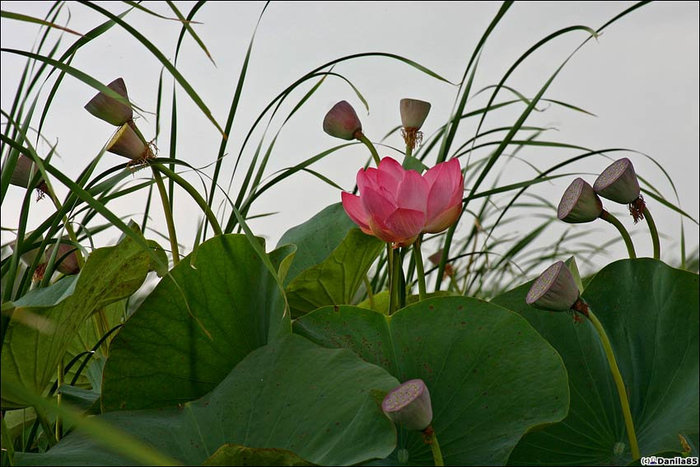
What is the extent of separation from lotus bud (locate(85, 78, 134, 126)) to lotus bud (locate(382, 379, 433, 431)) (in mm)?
324

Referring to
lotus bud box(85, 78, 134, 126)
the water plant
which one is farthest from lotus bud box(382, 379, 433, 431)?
lotus bud box(85, 78, 134, 126)

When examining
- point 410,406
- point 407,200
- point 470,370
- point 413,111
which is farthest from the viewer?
point 413,111

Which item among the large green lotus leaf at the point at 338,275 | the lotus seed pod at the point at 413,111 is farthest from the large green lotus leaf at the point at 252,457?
the lotus seed pod at the point at 413,111

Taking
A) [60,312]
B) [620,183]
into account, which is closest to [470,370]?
[620,183]

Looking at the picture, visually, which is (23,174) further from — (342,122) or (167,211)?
(342,122)

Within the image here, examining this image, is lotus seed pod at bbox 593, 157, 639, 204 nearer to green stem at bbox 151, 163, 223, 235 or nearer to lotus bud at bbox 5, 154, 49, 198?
green stem at bbox 151, 163, 223, 235

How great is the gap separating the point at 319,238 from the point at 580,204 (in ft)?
1.14

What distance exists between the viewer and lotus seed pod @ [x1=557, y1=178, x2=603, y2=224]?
0.57m

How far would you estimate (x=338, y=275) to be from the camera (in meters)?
0.75

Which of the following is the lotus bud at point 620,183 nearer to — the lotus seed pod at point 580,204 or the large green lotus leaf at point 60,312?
the lotus seed pod at point 580,204

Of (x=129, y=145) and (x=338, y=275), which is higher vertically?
(x=129, y=145)

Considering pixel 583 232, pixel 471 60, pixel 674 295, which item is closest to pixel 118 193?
pixel 471 60

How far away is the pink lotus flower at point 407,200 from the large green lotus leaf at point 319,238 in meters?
0.18

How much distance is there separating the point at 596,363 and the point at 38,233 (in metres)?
0.48
